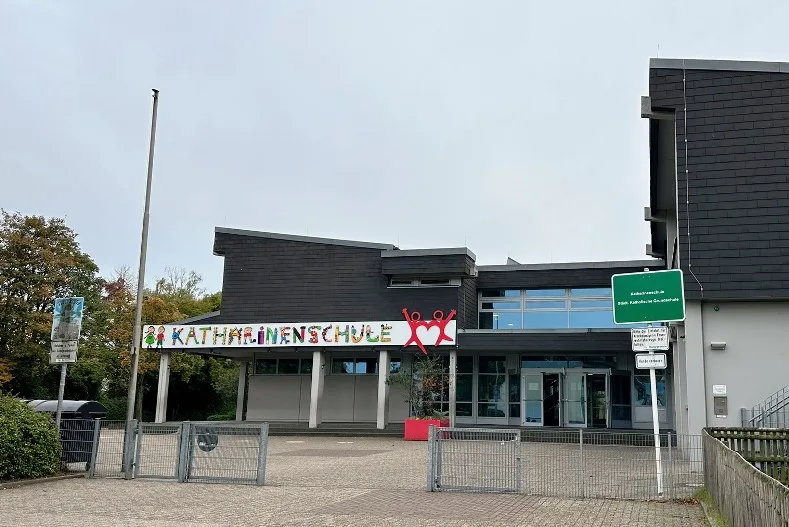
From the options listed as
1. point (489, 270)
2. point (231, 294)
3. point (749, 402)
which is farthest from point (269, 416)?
point (749, 402)

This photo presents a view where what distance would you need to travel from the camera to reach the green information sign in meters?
12.7

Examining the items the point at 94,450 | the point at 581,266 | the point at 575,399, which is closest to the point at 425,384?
the point at 575,399

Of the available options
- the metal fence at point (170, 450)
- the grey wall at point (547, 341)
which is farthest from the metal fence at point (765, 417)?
the metal fence at point (170, 450)

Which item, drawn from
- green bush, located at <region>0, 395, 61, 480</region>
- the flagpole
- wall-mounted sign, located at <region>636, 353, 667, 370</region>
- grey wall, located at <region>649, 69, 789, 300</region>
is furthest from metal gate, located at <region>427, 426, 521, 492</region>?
grey wall, located at <region>649, 69, 789, 300</region>

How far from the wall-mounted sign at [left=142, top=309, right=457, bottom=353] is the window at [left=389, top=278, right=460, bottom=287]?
1345 millimetres

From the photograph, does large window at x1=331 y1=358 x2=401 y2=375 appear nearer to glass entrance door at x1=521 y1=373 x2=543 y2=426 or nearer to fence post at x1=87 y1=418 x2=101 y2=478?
glass entrance door at x1=521 y1=373 x2=543 y2=426

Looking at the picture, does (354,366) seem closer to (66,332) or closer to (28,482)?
(66,332)

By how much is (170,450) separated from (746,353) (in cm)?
1270

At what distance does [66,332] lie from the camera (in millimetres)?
15477

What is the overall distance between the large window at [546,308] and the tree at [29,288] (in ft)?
70.3

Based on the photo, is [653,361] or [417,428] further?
[417,428]

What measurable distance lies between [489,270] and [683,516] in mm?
22985

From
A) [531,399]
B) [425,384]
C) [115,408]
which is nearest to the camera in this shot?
[425,384]

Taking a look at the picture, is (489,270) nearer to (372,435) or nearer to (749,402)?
(372,435)
